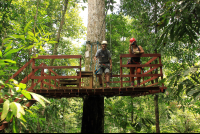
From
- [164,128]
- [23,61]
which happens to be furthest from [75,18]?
[164,128]

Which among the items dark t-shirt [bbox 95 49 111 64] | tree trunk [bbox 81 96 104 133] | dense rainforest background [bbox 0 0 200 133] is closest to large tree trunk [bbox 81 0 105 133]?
tree trunk [bbox 81 96 104 133]

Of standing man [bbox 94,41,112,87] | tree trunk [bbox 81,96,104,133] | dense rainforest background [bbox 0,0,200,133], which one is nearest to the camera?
dense rainforest background [bbox 0,0,200,133]

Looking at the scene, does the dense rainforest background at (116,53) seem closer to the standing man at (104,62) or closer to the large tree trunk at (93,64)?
the large tree trunk at (93,64)

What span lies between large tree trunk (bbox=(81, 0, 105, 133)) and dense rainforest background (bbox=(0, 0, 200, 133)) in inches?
23.1

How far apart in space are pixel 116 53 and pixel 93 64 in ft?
28.0

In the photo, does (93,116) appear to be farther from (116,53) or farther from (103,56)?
(116,53)

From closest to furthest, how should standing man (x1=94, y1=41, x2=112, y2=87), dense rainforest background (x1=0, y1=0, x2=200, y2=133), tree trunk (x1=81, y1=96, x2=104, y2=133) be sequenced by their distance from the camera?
dense rainforest background (x1=0, y1=0, x2=200, y2=133), standing man (x1=94, y1=41, x2=112, y2=87), tree trunk (x1=81, y1=96, x2=104, y2=133)

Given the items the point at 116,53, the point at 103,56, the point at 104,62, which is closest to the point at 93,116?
the point at 104,62

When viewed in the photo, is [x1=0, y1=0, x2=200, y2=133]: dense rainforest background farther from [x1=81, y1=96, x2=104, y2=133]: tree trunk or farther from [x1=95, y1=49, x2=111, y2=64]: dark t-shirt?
[x1=95, y1=49, x2=111, y2=64]: dark t-shirt

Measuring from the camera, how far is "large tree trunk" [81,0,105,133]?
5156 millimetres

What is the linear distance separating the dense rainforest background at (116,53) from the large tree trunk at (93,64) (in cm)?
59

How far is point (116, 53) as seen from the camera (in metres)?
14.1

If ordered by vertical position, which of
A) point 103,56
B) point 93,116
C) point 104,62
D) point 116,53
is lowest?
point 93,116

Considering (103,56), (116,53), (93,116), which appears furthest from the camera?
(116,53)
